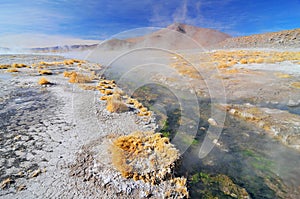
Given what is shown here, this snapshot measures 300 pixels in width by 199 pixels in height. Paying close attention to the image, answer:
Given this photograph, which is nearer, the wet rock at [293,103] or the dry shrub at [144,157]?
the dry shrub at [144,157]

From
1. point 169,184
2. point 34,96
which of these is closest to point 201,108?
point 169,184

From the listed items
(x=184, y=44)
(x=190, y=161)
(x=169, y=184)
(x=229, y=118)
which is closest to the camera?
(x=169, y=184)

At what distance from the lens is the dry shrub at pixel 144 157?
5438mm

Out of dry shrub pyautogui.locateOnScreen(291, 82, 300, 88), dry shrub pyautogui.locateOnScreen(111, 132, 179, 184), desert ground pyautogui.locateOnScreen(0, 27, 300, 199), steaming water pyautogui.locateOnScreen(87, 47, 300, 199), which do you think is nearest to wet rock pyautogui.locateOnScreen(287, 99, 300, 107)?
desert ground pyautogui.locateOnScreen(0, 27, 300, 199)

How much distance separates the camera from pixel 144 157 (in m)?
6.11

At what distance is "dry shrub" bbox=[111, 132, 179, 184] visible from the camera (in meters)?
5.44

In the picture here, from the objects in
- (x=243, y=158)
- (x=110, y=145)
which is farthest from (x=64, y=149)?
(x=243, y=158)

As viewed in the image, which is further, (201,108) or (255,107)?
(201,108)

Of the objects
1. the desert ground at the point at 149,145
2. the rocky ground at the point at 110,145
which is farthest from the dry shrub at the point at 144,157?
the rocky ground at the point at 110,145

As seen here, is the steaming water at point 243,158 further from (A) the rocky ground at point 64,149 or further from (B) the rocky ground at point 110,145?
(A) the rocky ground at point 64,149

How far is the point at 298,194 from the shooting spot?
538 centimetres

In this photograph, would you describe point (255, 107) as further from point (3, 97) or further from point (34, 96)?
point (3, 97)

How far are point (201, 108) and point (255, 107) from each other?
3255 millimetres

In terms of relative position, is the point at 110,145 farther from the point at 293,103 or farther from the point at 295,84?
the point at 295,84
